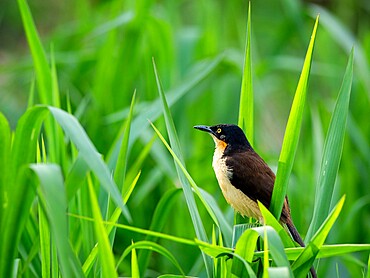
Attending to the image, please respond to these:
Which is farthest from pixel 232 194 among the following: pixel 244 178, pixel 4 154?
pixel 4 154

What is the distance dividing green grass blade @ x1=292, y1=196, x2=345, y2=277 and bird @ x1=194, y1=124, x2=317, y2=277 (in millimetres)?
291

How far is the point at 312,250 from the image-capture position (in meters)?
1.77

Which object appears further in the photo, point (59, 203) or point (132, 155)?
point (132, 155)

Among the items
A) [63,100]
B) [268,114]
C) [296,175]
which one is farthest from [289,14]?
[268,114]

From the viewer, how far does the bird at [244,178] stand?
2189 mm

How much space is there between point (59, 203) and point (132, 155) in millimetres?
2189

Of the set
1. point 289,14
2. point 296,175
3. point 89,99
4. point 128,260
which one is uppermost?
point 289,14

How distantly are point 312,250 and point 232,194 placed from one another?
1.71 feet

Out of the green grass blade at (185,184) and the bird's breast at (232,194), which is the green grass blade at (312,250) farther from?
the bird's breast at (232,194)

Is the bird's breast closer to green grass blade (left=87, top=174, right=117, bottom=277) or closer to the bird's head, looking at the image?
the bird's head

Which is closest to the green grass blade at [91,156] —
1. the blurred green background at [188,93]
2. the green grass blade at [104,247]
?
the green grass blade at [104,247]

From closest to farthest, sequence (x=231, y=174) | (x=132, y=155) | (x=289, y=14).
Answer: (x=231, y=174)
(x=132, y=155)
(x=289, y=14)

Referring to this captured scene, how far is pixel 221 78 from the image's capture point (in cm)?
425

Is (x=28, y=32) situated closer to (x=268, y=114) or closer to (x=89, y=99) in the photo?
(x=89, y=99)
